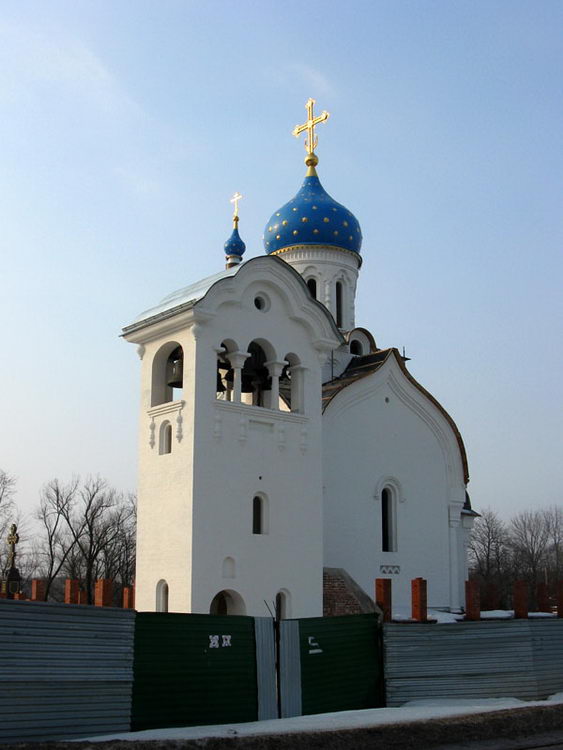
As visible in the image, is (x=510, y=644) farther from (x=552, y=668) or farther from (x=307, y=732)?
(x=307, y=732)

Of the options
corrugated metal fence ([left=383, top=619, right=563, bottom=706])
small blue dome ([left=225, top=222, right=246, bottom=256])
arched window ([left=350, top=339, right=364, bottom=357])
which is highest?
small blue dome ([left=225, top=222, right=246, bottom=256])

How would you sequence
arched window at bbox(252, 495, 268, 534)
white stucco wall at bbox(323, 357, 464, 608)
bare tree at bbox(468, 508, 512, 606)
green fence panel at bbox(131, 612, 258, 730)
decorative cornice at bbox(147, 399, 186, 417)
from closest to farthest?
1. green fence panel at bbox(131, 612, 258, 730)
2. decorative cornice at bbox(147, 399, 186, 417)
3. arched window at bbox(252, 495, 268, 534)
4. white stucco wall at bbox(323, 357, 464, 608)
5. bare tree at bbox(468, 508, 512, 606)

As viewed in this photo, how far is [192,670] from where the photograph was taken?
31.6 feet

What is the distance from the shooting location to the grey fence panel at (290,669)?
10266 mm

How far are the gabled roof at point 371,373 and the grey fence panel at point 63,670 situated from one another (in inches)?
425

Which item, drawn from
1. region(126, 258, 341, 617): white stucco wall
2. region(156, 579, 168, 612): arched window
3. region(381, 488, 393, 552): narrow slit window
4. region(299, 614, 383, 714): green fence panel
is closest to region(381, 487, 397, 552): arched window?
region(381, 488, 393, 552): narrow slit window

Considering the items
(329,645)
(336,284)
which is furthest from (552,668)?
(336,284)

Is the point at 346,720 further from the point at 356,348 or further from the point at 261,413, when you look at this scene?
the point at 356,348

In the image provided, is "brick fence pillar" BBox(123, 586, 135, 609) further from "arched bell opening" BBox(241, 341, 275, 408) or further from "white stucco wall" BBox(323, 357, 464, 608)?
"arched bell opening" BBox(241, 341, 275, 408)

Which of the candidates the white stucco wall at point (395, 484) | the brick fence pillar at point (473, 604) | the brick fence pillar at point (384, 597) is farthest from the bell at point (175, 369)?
the brick fence pillar at point (473, 604)

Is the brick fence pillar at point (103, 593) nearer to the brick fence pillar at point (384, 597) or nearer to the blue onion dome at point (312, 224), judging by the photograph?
the brick fence pillar at point (384, 597)

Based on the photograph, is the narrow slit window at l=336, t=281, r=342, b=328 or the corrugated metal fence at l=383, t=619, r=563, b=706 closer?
the corrugated metal fence at l=383, t=619, r=563, b=706

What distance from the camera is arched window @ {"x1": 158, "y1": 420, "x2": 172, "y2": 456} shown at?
53.1 feet

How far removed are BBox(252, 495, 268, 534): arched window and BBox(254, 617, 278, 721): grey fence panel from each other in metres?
5.87
